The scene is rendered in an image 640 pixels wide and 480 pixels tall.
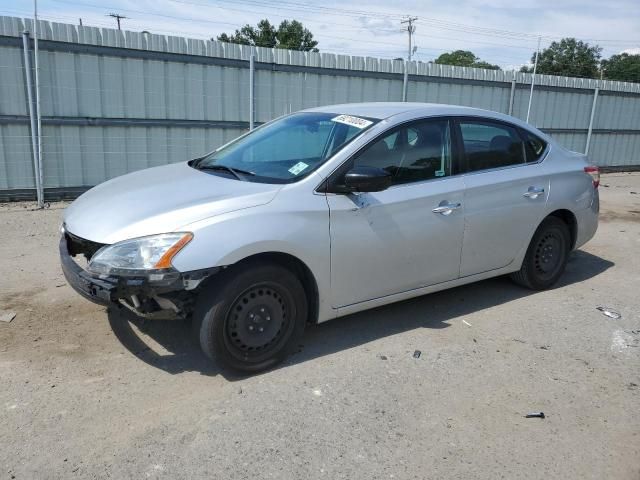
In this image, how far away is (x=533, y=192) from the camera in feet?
16.3

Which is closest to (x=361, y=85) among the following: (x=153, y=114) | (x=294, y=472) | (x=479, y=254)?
(x=153, y=114)

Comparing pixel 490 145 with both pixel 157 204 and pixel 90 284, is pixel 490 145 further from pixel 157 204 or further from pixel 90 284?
pixel 90 284

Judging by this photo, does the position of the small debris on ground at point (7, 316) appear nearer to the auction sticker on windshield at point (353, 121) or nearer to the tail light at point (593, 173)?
the auction sticker on windshield at point (353, 121)

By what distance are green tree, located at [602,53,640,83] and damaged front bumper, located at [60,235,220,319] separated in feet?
239

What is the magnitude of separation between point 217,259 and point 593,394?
256cm

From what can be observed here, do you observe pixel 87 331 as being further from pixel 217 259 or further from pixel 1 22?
pixel 1 22

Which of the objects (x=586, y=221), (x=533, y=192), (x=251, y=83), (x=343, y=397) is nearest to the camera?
(x=343, y=397)

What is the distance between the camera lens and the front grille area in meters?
3.47

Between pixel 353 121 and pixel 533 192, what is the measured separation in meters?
1.87

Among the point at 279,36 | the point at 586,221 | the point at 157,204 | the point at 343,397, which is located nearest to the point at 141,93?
the point at 157,204

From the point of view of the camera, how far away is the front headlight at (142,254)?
3.21 metres

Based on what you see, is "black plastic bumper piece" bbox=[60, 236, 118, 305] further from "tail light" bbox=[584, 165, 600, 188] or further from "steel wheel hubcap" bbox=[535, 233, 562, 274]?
"tail light" bbox=[584, 165, 600, 188]

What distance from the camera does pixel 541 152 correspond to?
205 inches

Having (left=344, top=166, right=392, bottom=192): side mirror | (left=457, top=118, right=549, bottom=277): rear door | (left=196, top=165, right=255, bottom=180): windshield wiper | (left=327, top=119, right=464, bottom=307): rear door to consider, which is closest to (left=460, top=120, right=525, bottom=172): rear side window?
(left=457, top=118, right=549, bottom=277): rear door
